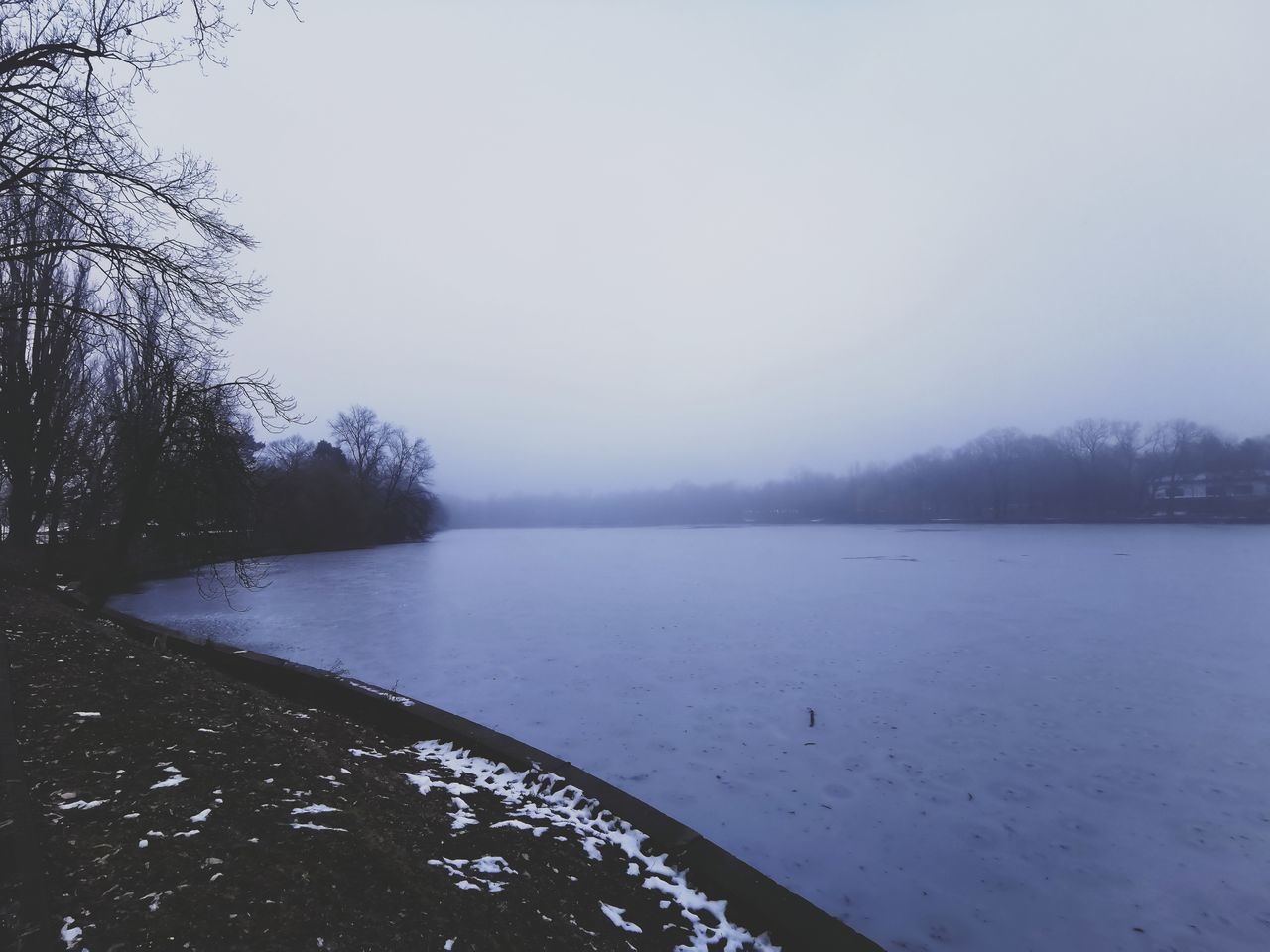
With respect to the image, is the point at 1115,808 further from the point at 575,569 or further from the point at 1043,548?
the point at 1043,548

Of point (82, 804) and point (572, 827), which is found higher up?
point (82, 804)

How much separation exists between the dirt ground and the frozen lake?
5.82ft

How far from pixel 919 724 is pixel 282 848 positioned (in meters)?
7.29

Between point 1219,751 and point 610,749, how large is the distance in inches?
275

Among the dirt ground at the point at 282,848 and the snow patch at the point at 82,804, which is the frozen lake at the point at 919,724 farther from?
the snow patch at the point at 82,804

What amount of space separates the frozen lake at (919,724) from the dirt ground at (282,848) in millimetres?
1775

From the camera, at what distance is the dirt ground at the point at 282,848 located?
7.83 feet

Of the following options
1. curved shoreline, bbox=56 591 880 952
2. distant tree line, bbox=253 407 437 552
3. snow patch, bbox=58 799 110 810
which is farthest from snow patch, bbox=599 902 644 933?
distant tree line, bbox=253 407 437 552

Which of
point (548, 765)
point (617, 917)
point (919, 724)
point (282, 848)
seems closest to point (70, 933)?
point (282, 848)

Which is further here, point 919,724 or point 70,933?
point 919,724

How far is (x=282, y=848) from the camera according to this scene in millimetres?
2979

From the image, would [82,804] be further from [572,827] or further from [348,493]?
[348,493]

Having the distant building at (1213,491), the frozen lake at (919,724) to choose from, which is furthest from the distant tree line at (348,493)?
the distant building at (1213,491)

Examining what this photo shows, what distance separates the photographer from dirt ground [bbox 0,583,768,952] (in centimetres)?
239
